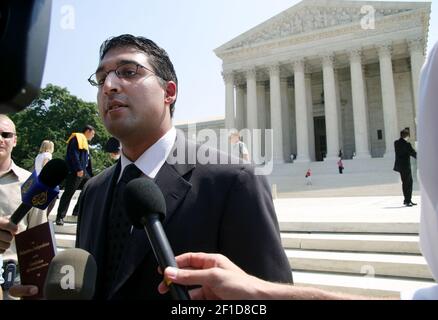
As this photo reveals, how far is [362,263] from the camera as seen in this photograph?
5.42 meters

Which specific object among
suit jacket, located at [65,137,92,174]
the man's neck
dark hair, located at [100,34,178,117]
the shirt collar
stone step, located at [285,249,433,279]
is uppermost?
suit jacket, located at [65,137,92,174]

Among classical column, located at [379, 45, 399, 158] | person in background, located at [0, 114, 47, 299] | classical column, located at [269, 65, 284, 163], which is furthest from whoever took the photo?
classical column, located at [269, 65, 284, 163]

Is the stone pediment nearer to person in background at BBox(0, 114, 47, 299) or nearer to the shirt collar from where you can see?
person in background at BBox(0, 114, 47, 299)

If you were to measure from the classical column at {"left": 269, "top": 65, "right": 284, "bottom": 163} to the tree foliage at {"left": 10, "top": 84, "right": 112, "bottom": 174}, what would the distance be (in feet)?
72.5

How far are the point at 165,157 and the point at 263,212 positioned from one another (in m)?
0.74

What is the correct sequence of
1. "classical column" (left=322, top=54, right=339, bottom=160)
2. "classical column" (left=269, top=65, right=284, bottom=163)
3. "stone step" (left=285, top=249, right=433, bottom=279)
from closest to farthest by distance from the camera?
"stone step" (left=285, top=249, right=433, bottom=279) < "classical column" (left=322, top=54, right=339, bottom=160) < "classical column" (left=269, top=65, right=284, bottom=163)

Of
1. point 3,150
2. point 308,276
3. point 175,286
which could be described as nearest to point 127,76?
point 175,286

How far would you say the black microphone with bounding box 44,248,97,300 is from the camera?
133 centimetres

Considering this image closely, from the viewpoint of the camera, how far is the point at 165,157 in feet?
7.52

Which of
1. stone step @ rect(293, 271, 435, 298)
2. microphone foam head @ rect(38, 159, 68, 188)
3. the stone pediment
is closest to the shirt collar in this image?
microphone foam head @ rect(38, 159, 68, 188)

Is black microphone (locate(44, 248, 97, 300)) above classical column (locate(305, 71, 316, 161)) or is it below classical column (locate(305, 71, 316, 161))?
below

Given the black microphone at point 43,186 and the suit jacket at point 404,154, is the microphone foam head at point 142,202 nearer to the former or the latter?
the black microphone at point 43,186

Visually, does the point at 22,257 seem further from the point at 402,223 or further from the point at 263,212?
the point at 402,223

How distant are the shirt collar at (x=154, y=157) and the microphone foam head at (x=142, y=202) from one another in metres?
0.76
